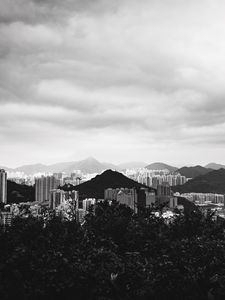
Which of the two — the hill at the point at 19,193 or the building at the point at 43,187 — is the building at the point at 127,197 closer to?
the building at the point at 43,187

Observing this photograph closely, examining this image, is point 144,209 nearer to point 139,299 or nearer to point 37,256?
point 37,256

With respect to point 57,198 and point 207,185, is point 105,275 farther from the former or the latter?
point 207,185

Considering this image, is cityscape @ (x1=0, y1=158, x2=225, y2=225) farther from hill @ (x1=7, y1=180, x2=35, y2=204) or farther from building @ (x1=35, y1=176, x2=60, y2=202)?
hill @ (x1=7, y1=180, x2=35, y2=204)

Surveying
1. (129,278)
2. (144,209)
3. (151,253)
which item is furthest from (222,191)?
(129,278)

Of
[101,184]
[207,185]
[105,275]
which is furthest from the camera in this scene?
[207,185]

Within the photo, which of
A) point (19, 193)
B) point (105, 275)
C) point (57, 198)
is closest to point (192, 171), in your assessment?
point (19, 193)

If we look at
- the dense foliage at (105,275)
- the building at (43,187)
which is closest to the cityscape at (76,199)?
the building at (43,187)

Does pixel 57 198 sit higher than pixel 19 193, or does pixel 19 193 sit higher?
pixel 19 193
